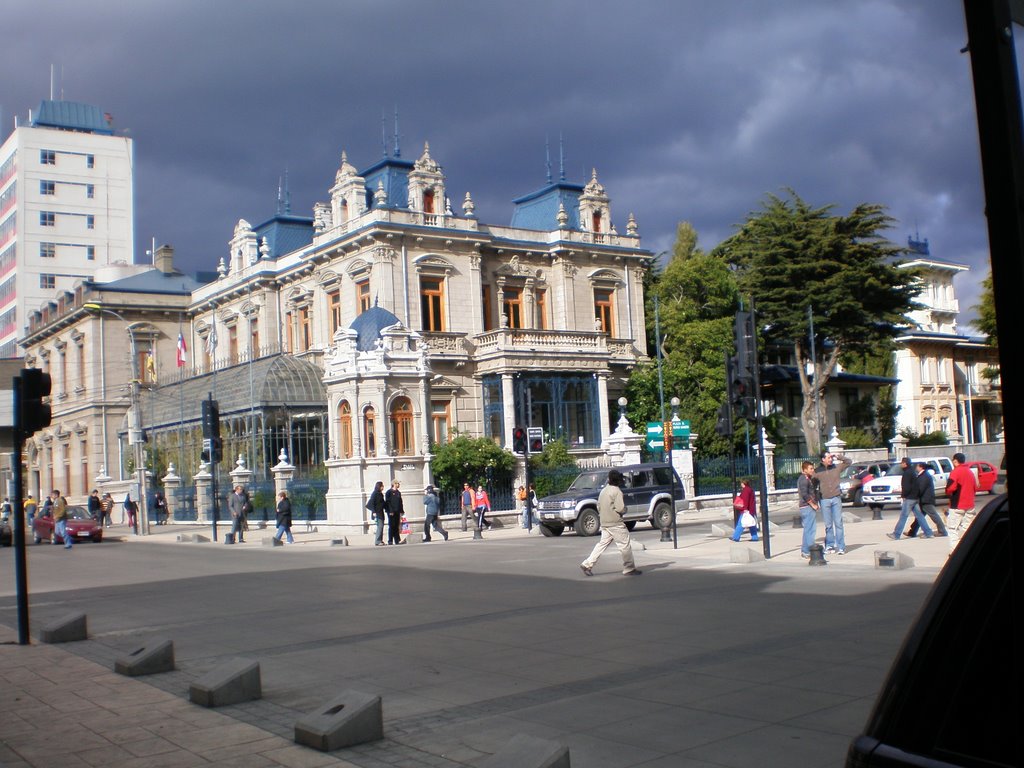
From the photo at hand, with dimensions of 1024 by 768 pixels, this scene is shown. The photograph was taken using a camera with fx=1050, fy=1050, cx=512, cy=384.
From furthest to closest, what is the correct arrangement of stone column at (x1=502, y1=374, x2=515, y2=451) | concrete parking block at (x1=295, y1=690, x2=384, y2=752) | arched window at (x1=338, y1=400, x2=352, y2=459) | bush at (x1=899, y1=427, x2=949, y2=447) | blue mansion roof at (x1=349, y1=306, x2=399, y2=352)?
bush at (x1=899, y1=427, x2=949, y2=447)
stone column at (x1=502, y1=374, x2=515, y2=451)
blue mansion roof at (x1=349, y1=306, x2=399, y2=352)
arched window at (x1=338, y1=400, x2=352, y2=459)
concrete parking block at (x1=295, y1=690, x2=384, y2=752)

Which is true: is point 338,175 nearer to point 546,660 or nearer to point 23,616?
point 23,616

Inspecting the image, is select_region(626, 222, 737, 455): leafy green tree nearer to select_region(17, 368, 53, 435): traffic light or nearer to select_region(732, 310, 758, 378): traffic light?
select_region(732, 310, 758, 378): traffic light

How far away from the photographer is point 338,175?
1801 inches

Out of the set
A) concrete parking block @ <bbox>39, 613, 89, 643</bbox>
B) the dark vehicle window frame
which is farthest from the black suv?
the dark vehicle window frame

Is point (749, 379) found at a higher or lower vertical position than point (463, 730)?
higher

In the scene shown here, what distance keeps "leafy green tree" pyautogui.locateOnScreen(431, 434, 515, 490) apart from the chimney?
121 feet

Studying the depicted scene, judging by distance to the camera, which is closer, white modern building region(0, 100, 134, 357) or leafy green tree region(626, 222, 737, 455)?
leafy green tree region(626, 222, 737, 455)

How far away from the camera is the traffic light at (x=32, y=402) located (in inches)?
498

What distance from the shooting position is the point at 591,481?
29516 mm

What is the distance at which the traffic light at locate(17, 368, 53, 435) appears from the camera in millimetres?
12641

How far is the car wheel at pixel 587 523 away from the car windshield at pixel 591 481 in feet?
2.32

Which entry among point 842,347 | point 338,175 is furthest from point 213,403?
point 842,347

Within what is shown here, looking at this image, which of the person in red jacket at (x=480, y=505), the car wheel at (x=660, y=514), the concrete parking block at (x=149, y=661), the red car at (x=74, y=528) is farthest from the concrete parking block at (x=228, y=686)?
the red car at (x=74, y=528)

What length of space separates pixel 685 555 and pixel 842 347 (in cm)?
3280
